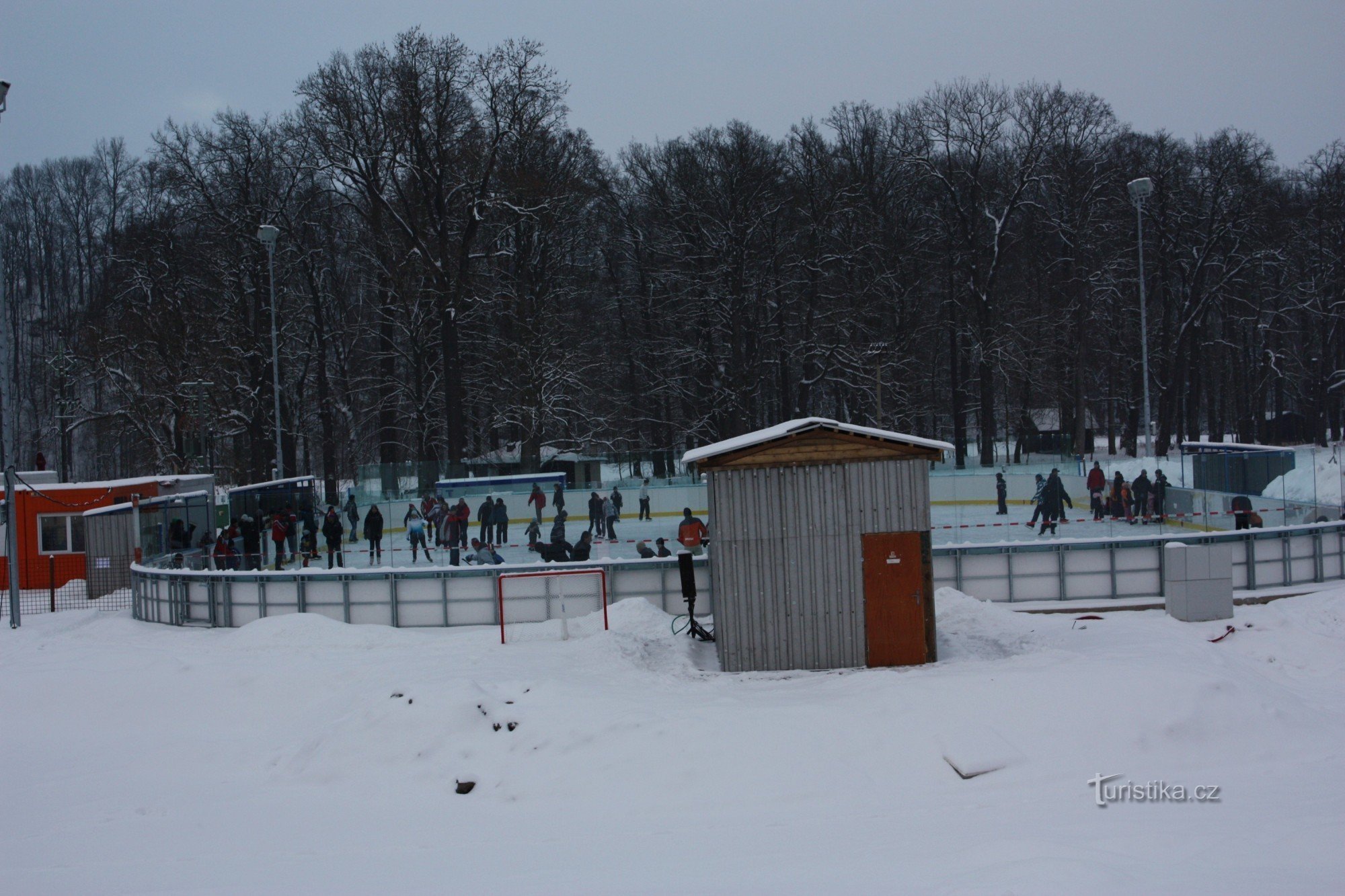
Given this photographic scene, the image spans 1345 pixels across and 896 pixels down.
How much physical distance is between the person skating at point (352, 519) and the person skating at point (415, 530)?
4.51ft

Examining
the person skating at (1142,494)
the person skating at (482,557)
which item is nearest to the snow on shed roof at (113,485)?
the person skating at (482,557)

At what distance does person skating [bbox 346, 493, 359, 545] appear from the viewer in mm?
23609

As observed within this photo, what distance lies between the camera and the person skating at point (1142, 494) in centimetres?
2042

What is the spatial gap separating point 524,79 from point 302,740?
32.5m

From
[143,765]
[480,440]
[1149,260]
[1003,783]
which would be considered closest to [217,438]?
[480,440]

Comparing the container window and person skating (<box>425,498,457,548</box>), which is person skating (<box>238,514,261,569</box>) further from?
the container window

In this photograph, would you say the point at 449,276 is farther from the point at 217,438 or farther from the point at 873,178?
the point at 873,178

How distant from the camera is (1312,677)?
12.3m

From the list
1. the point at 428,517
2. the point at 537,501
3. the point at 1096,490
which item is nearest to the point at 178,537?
the point at 428,517

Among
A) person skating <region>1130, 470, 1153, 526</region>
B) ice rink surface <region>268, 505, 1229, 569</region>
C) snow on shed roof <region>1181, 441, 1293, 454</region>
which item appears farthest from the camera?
snow on shed roof <region>1181, 441, 1293, 454</region>

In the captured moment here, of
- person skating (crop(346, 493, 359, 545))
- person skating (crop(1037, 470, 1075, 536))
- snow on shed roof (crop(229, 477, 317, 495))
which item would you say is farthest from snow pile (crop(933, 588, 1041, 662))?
snow on shed roof (crop(229, 477, 317, 495))

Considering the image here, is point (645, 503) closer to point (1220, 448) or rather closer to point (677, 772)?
point (677, 772)

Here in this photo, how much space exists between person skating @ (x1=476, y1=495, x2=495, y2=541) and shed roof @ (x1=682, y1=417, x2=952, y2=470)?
8.82 metres

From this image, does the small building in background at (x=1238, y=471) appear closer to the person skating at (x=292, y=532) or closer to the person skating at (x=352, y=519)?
the person skating at (x=352, y=519)
